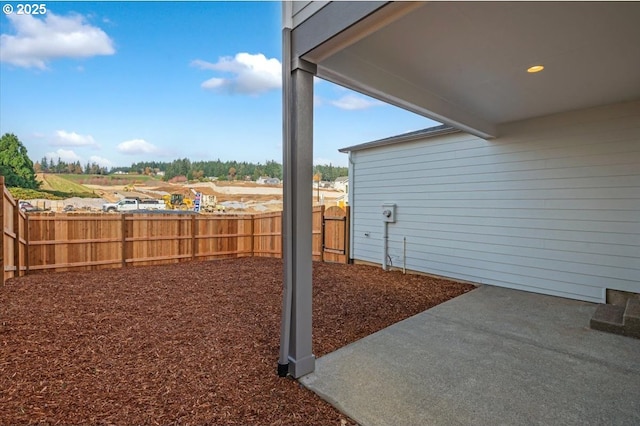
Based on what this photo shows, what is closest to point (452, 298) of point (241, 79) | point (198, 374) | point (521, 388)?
point (521, 388)

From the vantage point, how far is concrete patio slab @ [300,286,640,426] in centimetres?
212

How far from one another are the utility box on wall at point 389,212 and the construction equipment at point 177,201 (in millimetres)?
12786

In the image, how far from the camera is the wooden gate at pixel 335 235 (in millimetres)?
7887

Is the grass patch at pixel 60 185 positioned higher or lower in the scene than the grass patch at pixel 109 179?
lower

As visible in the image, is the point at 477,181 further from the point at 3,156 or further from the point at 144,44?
the point at 3,156

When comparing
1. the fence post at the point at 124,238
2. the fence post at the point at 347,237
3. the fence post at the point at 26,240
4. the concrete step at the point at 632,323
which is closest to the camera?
the concrete step at the point at 632,323

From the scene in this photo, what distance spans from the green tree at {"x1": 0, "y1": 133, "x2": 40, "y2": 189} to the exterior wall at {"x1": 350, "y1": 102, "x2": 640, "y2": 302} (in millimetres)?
14338

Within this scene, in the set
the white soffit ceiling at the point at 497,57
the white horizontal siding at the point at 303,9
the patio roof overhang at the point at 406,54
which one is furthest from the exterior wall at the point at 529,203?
the white horizontal siding at the point at 303,9

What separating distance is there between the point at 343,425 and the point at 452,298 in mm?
3527

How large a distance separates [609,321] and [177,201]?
17465 millimetres

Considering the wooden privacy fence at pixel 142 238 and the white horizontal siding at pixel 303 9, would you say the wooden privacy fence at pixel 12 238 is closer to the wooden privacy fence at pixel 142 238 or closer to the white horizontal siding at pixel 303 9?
the wooden privacy fence at pixel 142 238

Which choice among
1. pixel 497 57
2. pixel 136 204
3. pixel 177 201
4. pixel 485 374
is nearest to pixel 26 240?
pixel 485 374

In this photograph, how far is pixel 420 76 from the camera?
3.44 m

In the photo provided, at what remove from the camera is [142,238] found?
298 inches
